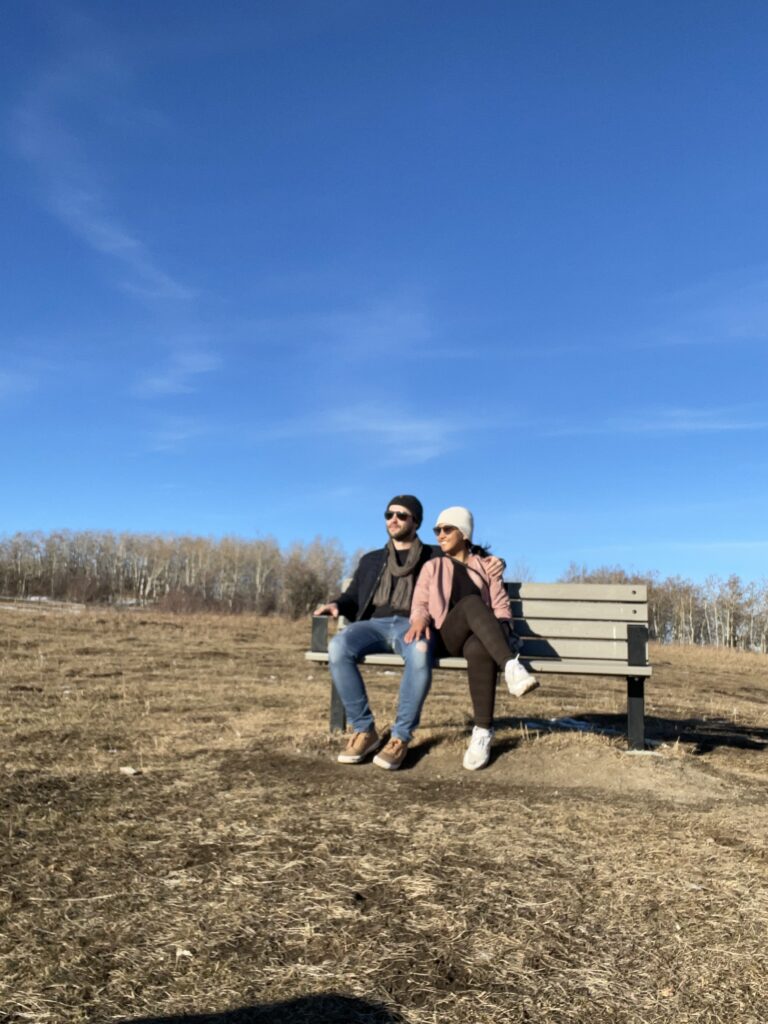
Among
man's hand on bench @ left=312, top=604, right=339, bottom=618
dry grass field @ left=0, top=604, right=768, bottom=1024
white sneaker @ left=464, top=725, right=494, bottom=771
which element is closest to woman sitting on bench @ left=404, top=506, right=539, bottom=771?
white sneaker @ left=464, top=725, right=494, bottom=771

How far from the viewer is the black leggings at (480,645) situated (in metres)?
4.81

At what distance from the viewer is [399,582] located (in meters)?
5.56

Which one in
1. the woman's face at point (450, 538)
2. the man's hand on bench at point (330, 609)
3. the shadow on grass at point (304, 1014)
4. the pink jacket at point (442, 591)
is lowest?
the shadow on grass at point (304, 1014)

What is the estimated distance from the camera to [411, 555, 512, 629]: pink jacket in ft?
16.7

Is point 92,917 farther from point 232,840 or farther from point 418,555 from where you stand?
point 418,555

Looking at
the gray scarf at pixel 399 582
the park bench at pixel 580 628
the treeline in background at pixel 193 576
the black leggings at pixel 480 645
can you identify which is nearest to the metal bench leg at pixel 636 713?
the park bench at pixel 580 628

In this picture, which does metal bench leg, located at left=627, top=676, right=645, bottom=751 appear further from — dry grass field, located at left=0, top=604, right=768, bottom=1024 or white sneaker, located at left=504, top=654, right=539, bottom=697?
white sneaker, located at left=504, top=654, right=539, bottom=697

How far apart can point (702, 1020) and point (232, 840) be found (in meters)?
1.94

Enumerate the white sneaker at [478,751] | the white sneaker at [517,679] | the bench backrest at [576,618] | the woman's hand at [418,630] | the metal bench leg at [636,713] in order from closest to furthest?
the white sneaker at [517,679], the white sneaker at [478,751], the woman's hand at [418,630], the metal bench leg at [636,713], the bench backrest at [576,618]

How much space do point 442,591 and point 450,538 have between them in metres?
0.40

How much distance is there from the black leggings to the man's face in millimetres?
735

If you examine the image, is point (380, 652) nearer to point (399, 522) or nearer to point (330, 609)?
point (330, 609)

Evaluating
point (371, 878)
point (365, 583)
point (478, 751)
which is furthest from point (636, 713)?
point (371, 878)

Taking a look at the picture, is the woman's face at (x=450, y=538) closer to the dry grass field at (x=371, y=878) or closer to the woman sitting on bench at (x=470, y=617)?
the woman sitting on bench at (x=470, y=617)
